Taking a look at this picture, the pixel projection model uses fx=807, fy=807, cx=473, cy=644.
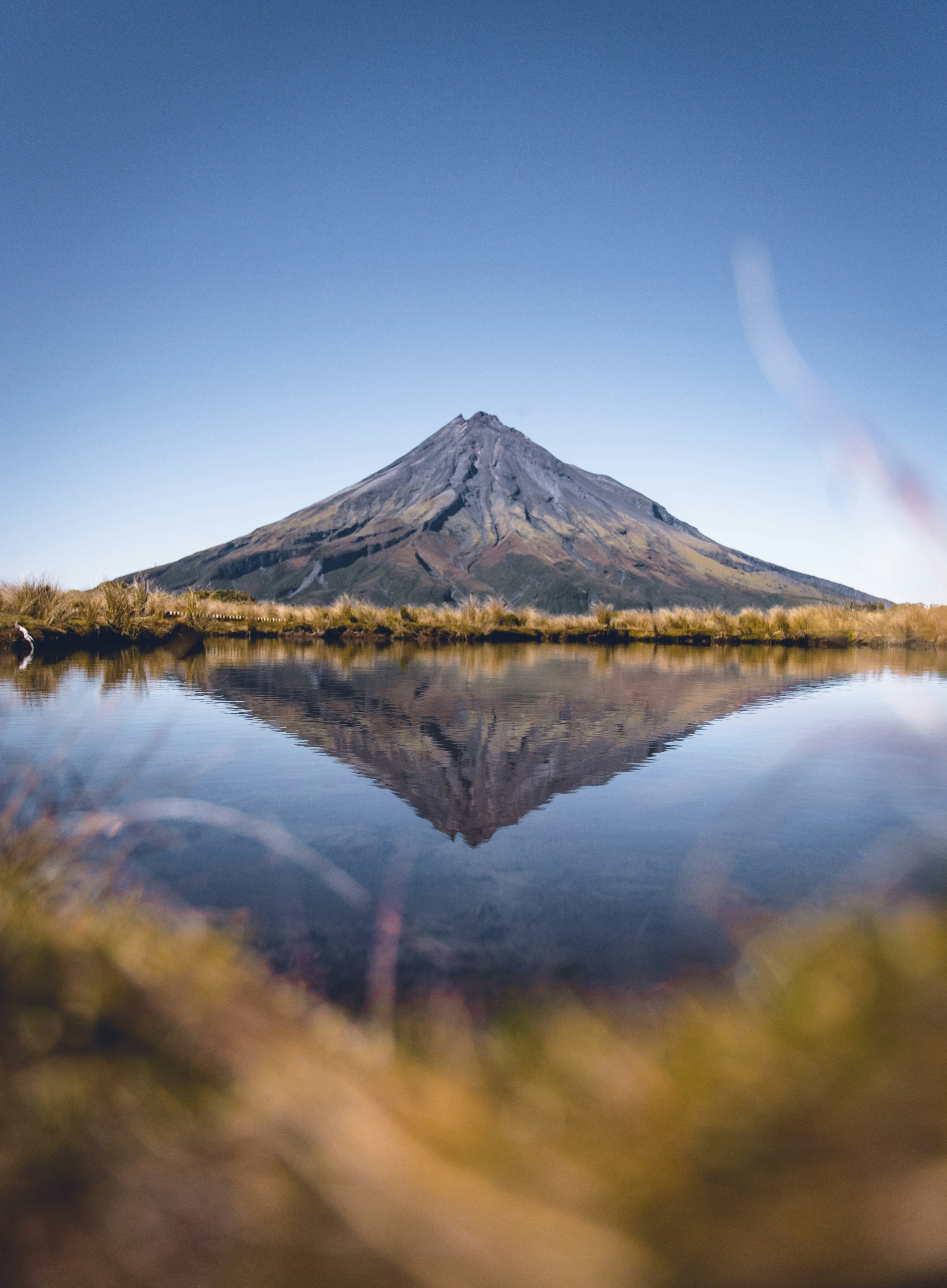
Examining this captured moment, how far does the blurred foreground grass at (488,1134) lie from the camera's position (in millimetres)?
596

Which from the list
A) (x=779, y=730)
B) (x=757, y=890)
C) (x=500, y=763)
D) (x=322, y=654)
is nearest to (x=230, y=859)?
(x=757, y=890)

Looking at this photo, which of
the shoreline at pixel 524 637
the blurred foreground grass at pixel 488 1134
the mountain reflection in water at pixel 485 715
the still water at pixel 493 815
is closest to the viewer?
the blurred foreground grass at pixel 488 1134

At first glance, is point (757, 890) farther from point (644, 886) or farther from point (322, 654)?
point (322, 654)

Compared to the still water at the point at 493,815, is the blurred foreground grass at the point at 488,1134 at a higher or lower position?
higher

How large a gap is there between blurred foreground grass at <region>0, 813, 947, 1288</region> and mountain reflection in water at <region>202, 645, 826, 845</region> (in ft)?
7.93

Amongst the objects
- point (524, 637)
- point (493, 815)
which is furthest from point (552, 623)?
point (493, 815)

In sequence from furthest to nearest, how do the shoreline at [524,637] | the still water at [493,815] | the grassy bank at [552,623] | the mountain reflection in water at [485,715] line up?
the shoreline at [524,637]
the grassy bank at [552,623]
the mountain reflection in water at [485,715]
the still water at [493,815]

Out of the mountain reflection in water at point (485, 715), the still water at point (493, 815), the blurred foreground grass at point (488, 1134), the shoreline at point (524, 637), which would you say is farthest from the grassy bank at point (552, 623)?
the blurred foreground grass at point (488, 1134)

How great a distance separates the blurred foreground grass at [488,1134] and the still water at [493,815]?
0.76 m

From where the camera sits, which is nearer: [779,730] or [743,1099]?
[743,1099]

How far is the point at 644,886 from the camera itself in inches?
118

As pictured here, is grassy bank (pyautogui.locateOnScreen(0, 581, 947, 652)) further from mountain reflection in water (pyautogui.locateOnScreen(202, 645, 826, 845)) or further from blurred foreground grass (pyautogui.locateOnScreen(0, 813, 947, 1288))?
blurred foreground grass (pyautogui.locateOnScreen(0, 813, 947, 1288))

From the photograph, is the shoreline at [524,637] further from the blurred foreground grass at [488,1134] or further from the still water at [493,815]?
the blurred foreground grass at [488,1134]

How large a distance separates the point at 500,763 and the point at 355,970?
3.12m
